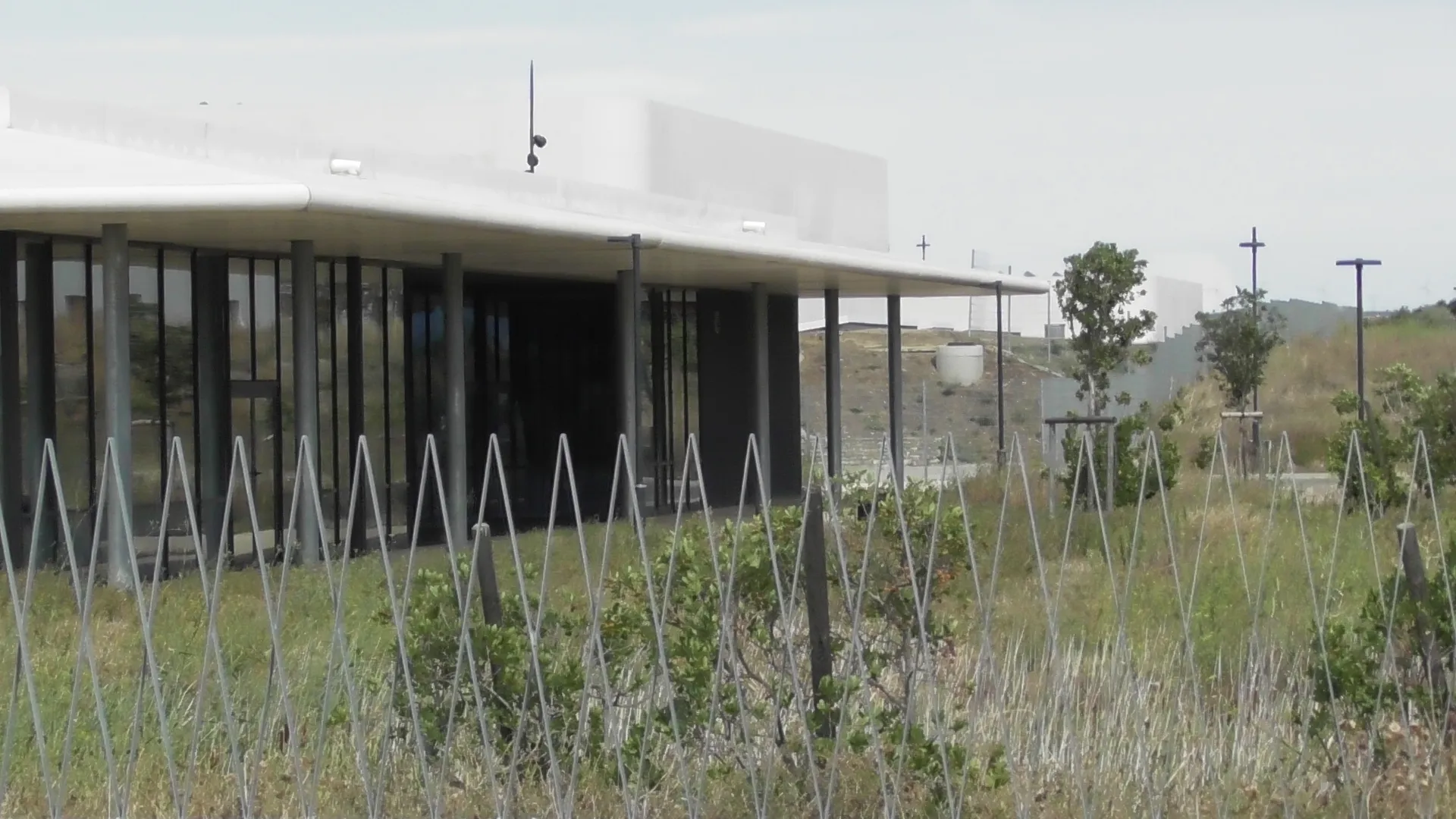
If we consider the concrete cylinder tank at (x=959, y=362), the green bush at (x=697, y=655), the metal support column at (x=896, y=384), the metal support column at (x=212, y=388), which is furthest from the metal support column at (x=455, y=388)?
the concrete cylinder tank at (x=959, y=362)

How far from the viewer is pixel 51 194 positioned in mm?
14125

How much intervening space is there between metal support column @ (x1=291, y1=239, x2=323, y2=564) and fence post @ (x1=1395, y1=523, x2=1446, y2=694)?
11565 millimetres

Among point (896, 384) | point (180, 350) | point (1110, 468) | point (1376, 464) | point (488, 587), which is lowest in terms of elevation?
point (1376, 464)

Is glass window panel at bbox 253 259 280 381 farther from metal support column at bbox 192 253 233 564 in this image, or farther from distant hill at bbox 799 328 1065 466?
distant hill at bbox 799 328 1065 466

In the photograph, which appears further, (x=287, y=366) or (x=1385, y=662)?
(x=287, y=366)

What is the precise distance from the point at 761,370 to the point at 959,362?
68.8 feet

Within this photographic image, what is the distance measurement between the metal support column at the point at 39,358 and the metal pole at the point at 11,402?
112 millimetres

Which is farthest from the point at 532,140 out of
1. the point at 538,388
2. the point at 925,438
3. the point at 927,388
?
the point at 927,388

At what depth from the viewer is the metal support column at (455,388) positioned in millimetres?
19469

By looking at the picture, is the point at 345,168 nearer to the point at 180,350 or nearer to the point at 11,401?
the point at 180,350

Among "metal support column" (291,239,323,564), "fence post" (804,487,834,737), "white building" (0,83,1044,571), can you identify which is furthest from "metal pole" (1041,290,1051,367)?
"fence post" (804,487,834,737)

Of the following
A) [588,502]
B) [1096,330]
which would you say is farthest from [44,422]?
[1096,330]

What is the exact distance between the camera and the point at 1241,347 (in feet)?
120

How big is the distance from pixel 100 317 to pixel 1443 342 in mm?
41911
